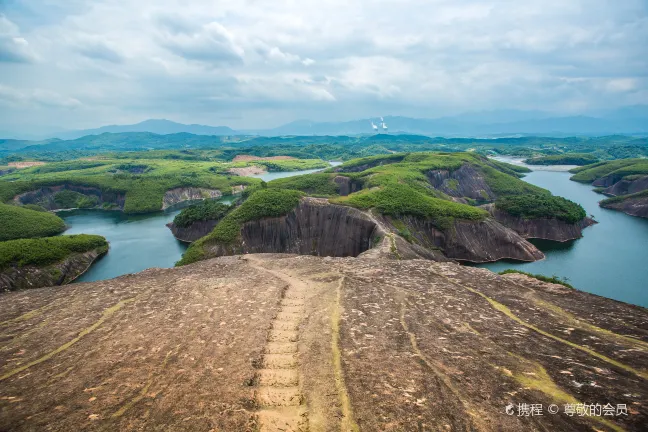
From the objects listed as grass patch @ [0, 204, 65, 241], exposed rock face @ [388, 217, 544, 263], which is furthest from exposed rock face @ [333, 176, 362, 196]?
grass patch @ [0, 204, 65, 241]

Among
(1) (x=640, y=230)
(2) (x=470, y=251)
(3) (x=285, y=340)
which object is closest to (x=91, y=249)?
(3) (x=285, y=340)

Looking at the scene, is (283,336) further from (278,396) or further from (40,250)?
(40,250)

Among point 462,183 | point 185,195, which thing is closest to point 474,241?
point 462,183

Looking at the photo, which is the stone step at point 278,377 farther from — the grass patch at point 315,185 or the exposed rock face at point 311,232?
the grass patch at point 315,185

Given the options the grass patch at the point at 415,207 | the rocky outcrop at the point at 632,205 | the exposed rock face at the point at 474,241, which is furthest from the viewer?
the rocky outcrop at the point at 632,205

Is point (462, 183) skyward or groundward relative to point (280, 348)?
groundward

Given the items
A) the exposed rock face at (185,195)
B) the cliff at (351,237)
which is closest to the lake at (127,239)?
the exposed rock face at (185,195)

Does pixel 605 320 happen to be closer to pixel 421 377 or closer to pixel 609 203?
pixel 421 377
